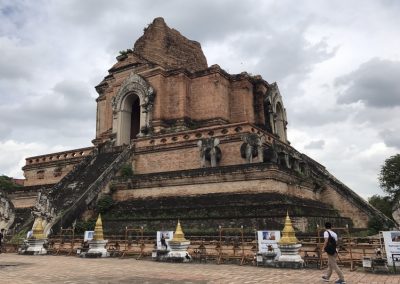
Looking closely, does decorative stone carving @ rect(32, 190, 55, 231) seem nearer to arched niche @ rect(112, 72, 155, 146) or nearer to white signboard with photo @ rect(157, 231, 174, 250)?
white signboard with photo @ rect(157, 231, 174, 250)

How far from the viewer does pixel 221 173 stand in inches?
704

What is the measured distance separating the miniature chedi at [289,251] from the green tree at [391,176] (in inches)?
1348

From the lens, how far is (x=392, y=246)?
33.5 ft

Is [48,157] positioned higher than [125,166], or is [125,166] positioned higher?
[48,157]

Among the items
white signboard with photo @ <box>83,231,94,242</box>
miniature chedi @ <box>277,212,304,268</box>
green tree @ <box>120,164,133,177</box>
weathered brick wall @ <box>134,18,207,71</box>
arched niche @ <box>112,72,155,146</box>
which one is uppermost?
weathered brick wall @ <box>134,18,207,71</box>

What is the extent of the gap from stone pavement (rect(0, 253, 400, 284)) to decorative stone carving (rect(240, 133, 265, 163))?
8445 mm

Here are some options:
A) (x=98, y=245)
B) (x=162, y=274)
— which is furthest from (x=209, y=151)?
(x=162, y=274)

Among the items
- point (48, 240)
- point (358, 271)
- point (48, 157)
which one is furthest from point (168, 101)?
point (358, 271)

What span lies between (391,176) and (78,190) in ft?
109

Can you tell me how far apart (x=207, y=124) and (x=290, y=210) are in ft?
40.1

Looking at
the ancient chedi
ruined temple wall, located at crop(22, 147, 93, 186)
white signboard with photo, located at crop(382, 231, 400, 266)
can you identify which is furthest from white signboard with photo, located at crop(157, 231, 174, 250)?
ruined temple wall, located at crop(22, 147, 93, 186)

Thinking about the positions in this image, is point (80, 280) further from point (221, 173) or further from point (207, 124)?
point (207, 124)

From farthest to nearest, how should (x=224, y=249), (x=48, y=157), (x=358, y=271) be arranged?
(x=48, y=157) → (x=224, y=249) → (x=358, y=271)

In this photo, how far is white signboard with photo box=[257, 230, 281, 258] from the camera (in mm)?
11711
